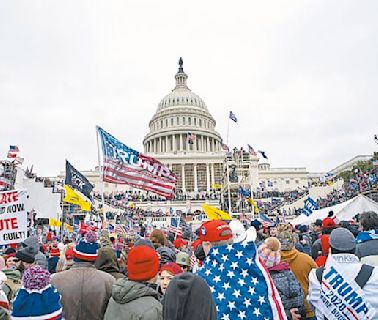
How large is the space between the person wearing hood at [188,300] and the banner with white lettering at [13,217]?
6164mm

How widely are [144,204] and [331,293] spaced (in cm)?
5918

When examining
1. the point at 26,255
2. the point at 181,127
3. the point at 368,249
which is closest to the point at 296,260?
the point at 368,249

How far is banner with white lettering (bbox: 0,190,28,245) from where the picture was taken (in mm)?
7949

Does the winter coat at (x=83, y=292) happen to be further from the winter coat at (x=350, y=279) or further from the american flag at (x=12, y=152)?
the american flag at (x=12, y=152)

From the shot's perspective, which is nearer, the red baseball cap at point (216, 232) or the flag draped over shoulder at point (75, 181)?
the red baseball cap at point (216, 232)

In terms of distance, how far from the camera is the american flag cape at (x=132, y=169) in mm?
12719

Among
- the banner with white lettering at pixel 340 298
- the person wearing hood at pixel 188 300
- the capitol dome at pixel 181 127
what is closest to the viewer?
the person wearing hood at pixel 188 300

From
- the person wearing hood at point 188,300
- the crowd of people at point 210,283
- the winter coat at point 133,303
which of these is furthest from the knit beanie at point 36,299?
the person wearing hood at point 188,300

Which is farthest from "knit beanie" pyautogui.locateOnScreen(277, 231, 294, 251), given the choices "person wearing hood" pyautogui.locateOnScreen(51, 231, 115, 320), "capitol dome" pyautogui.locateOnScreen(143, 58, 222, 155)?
"capitol dome" pyautogui.locateOnScreen(143, 58, 222, 155)

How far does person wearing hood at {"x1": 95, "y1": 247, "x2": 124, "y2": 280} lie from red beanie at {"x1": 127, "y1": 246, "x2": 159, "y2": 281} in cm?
130

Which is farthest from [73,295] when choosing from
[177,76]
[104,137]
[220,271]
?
[177,76]

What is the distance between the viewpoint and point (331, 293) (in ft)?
11.1

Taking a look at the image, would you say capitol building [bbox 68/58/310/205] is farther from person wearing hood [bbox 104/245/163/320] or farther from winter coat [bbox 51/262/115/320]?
person wearing hood [bbox 104/245/163/320]

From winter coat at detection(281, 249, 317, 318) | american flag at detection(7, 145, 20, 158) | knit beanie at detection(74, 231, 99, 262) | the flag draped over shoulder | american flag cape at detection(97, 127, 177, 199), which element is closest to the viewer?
knit beanie at detection(74, 231, 99, 262)
